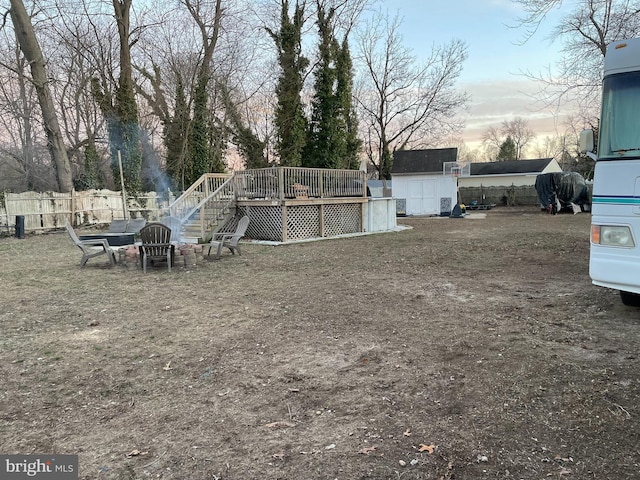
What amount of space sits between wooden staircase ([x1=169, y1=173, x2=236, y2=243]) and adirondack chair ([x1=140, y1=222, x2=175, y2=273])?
4088 millimetres

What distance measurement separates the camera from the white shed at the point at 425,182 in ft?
80.7

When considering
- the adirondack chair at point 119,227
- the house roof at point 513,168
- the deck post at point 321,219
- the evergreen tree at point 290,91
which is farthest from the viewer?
the house roof at point 513,168

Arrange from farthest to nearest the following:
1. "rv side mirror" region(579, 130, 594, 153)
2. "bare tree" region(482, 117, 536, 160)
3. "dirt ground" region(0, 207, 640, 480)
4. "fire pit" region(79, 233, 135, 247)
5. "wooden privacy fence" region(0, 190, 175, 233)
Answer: "bare tree" region(482, 117, 536, 160) < "wooden privacy fence" region(0, 190, 175, 233) < "fire pit" region(79, 233, 135, 247) < "rv side mirror" region(579, 130, 594, 153) < "dirt ground" region(0, 207, 640, 480)

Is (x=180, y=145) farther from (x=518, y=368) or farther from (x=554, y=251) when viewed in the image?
(x=518, y=368)

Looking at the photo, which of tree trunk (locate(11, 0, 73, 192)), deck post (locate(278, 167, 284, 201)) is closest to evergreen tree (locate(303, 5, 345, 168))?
deck post (locate(278, 167, 284, 201))

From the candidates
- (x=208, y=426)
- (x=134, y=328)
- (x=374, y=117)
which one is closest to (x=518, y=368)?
(x=208, y=426)

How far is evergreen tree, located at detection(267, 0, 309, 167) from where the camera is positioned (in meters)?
20.5

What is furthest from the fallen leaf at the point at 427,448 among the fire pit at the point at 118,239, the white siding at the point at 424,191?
the white siding at the point at 424,191

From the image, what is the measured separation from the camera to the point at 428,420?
8.68 ft

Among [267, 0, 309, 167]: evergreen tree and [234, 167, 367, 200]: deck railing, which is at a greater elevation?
[267, 0, 309, 167]: evergreen tree

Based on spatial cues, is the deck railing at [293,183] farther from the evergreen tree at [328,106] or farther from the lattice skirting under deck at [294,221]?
the evergreen tree at [328,106]

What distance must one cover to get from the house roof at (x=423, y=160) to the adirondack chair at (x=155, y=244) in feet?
63.6

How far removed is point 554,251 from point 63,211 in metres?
16.8

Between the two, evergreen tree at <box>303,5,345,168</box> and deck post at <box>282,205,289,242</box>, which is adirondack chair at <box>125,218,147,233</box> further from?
evergreen tree at <box>303,5,345,168</box>
